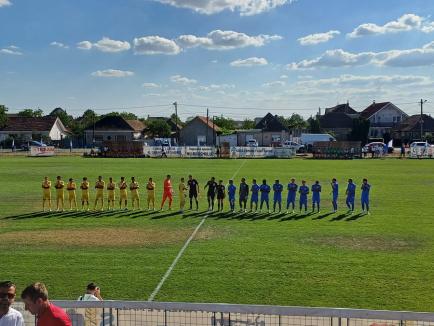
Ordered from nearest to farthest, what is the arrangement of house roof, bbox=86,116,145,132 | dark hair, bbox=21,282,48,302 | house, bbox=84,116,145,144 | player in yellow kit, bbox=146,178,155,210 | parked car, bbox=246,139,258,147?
dark hair, bbox=21,282,48,302 → player in yellow kit, bbox=146,178,155,210 → parked car, bbox=246,139,258,147 → house, bbox=84,116,145,144 → house roof, bbox=86,116,145,132

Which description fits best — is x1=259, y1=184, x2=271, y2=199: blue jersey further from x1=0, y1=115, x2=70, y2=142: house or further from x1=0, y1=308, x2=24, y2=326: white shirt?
x1=0, y1=115, x2=70, y2=142: house

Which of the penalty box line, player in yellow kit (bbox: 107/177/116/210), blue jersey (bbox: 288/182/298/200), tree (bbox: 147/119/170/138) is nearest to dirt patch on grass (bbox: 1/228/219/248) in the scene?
the penalty box line

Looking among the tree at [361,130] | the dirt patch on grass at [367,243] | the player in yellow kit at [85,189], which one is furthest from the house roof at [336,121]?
the dirt patch on grass at [367,243]

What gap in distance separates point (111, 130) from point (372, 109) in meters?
47.5

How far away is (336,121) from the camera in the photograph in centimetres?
9388

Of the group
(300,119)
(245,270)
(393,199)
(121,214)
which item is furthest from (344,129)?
(245,270)

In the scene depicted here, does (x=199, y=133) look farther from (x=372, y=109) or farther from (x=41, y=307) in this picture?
(x=41, y=307)

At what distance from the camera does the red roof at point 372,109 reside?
89.9m

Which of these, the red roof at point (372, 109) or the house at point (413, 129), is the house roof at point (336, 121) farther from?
the house at point (413, 129)

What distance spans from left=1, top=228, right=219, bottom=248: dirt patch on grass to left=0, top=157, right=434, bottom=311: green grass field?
0.10 feet

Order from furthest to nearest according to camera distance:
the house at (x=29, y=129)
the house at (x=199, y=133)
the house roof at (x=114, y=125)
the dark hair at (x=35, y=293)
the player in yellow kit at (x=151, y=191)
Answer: the house roof at (x=114, y=125) < the house at (x=29, y=129) < the house at (x=199, y=133) < the player in yellow kit at (x=151, y=191) < the dark hair at (x=35, y=293)

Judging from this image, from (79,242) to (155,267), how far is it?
3687mm

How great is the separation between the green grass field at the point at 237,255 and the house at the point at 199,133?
209 ft

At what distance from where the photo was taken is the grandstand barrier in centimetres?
5728
